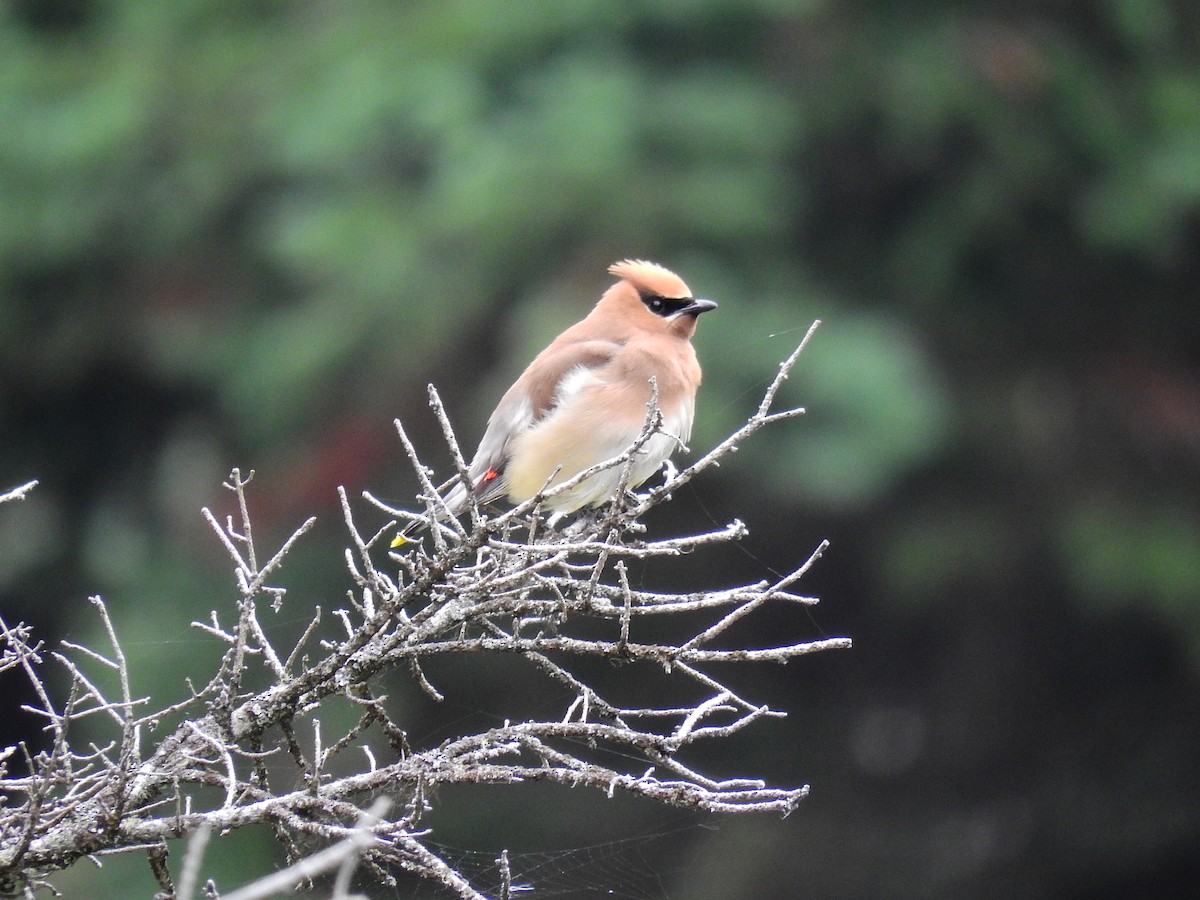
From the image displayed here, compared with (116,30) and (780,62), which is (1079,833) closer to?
(780,62)

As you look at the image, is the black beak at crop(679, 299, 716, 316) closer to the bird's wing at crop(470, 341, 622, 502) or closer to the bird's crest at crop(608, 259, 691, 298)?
the bird's crest at crop(608, 259, 691, 298)

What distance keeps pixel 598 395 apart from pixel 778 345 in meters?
3.31

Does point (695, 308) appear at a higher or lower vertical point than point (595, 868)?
higher

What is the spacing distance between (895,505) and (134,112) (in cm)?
482

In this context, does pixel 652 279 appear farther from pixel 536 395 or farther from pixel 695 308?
pixel 536 395

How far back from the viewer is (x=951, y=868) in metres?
9.30

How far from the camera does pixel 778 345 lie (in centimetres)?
728

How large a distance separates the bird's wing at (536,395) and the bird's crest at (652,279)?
195 mm

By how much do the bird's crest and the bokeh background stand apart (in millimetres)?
2951

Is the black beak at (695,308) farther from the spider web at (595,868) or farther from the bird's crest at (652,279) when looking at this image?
the spider web at (595,868)

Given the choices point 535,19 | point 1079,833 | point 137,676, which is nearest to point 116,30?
point 535,19

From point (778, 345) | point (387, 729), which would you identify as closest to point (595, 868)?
point (778, 345)

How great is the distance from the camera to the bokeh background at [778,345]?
7977 millimetres

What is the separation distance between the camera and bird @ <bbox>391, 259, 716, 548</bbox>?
13.2 ft
